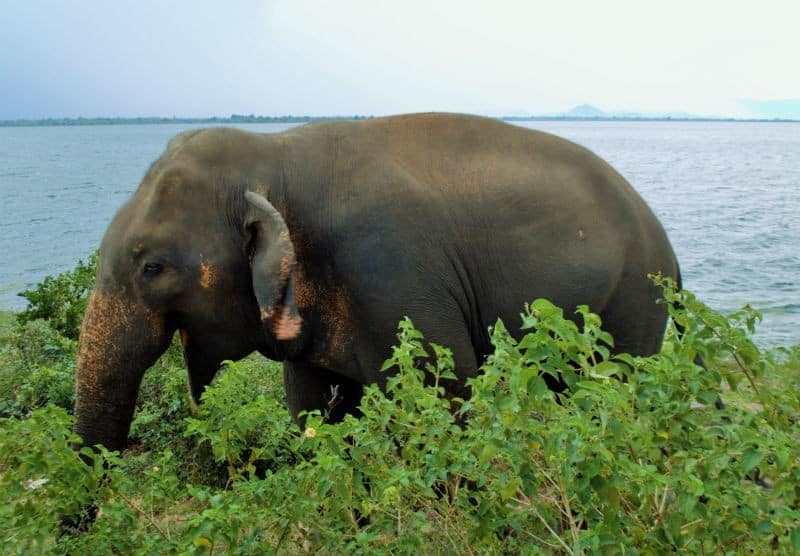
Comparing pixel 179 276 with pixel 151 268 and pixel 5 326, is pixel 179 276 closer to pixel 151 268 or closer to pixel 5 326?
pixel 151 268

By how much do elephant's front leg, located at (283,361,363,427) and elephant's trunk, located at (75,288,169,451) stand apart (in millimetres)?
1062

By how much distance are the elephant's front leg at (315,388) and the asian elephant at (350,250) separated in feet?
1.66

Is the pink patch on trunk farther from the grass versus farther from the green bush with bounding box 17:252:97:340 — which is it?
the grass

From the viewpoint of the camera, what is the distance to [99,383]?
3945 millimetres

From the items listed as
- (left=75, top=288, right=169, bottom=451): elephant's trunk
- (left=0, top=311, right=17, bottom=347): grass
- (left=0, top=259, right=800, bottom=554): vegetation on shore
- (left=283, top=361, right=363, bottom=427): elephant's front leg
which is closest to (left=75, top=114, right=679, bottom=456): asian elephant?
(left=75, top=288, right=169, bottom=451): elephant's trunk

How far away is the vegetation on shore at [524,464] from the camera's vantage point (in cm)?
233

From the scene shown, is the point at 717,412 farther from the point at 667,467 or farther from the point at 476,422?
the point at 476,422

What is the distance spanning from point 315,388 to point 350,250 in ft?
3.84

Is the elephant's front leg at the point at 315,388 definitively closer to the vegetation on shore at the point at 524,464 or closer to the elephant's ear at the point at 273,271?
the elephant's ear at the point at 273,271

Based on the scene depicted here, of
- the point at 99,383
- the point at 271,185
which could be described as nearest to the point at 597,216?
the point at 271,185

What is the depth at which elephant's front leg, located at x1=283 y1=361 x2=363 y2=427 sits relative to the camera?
4895 mm

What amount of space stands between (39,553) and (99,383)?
114 centimetres

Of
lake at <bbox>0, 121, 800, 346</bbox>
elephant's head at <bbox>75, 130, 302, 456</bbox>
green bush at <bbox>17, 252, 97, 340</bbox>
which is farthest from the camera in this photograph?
lake at <bbox>0, 121, 800, 346</bbox>

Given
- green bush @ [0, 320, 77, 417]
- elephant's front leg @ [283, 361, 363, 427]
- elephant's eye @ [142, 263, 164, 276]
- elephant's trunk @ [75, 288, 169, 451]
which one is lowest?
green bush @ [0, 320, 77, 417]
